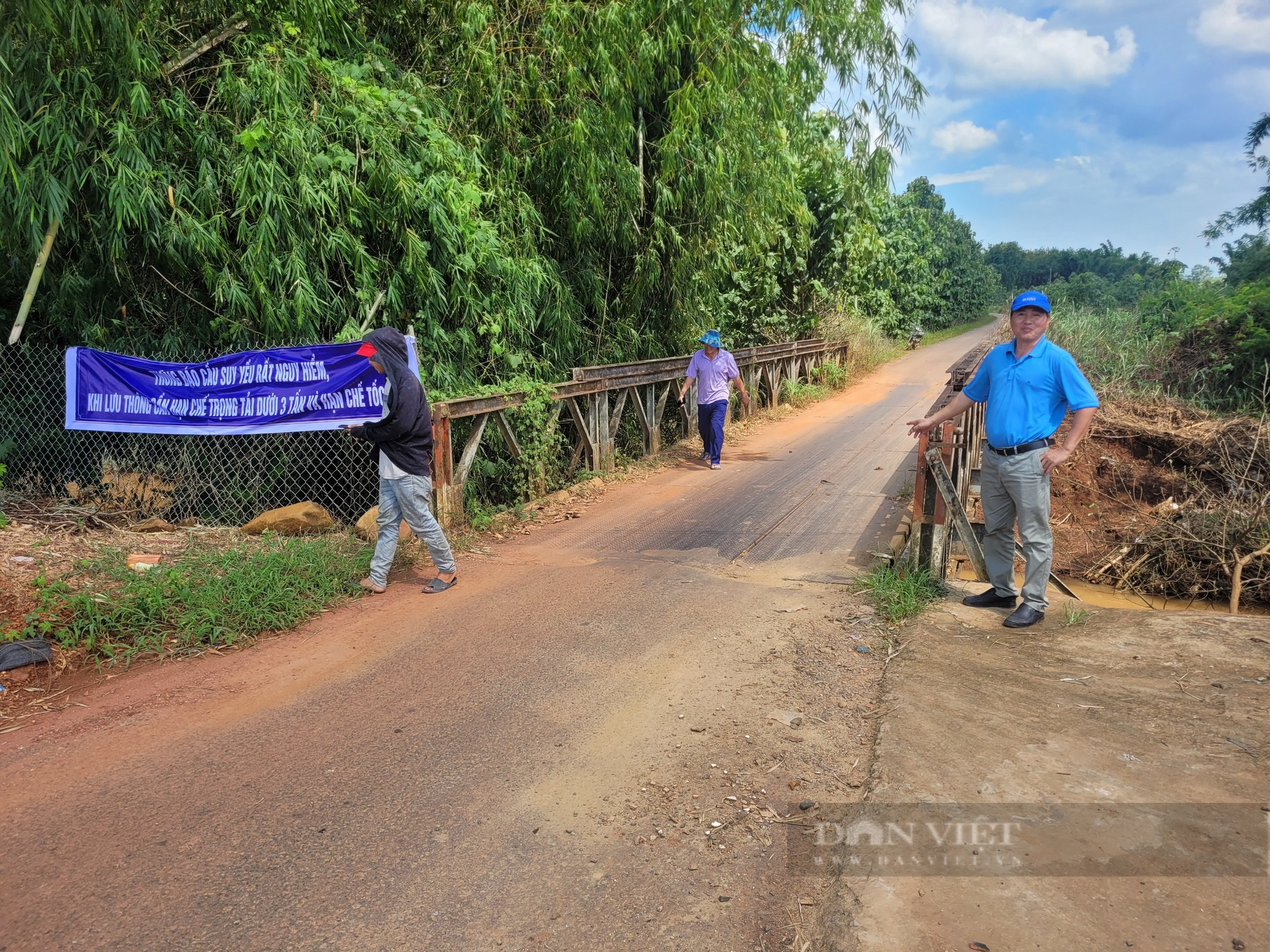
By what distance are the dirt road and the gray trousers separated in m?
1.03

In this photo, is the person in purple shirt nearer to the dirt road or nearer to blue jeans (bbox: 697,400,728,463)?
blue jeans (bbox: 697,400,728,463)

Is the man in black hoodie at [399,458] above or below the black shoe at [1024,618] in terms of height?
above

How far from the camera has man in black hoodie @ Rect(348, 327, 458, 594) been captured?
5586 mm

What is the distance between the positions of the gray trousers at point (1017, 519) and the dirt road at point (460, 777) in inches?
40.4

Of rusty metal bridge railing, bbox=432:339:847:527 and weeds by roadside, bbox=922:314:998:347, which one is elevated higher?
weeds by roadside, bbox=922:314:998:347

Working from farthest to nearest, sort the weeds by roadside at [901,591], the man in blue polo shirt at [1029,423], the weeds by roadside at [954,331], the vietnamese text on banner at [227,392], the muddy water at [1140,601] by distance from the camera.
Answer: 1. the weeds by roadside at [954,331]
2. the muddy water at [1140,601]
3. the vietnamese text on banner at [227,392]
4. the weeds by roadside at [901,591]
5. the man in blue polo shirt at [1029,423]

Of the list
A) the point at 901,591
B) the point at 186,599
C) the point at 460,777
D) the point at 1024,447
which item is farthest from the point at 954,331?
the point at 460,777

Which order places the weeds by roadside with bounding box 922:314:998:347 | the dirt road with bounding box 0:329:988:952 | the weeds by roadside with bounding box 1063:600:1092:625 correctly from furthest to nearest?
1. the weeds by roadside with bounding box 922:314:998:347
2. the weeds by roadside with bounding box 1063:600:1092:625
3. the dirt road with bounding box 0:329:988:952

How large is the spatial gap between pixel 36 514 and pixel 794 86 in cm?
905

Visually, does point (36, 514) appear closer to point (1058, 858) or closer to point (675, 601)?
point (675, 601)

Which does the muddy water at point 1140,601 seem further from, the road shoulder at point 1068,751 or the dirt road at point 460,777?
the dirt road at point 460,777

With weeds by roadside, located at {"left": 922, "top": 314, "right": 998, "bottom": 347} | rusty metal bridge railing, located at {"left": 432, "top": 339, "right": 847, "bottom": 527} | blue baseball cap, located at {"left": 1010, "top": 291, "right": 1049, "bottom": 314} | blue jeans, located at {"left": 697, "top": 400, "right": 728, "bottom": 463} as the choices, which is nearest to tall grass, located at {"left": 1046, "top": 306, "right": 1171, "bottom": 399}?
rusty metal bridge railing, located at {"left": 432, "top": 339, "right": 847, "bottom": 527}

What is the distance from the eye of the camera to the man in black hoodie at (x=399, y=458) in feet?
18.3

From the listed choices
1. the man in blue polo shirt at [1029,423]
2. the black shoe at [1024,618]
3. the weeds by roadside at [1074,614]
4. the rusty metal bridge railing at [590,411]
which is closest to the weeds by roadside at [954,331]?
the rusty metal bridge railing at [590,411]
